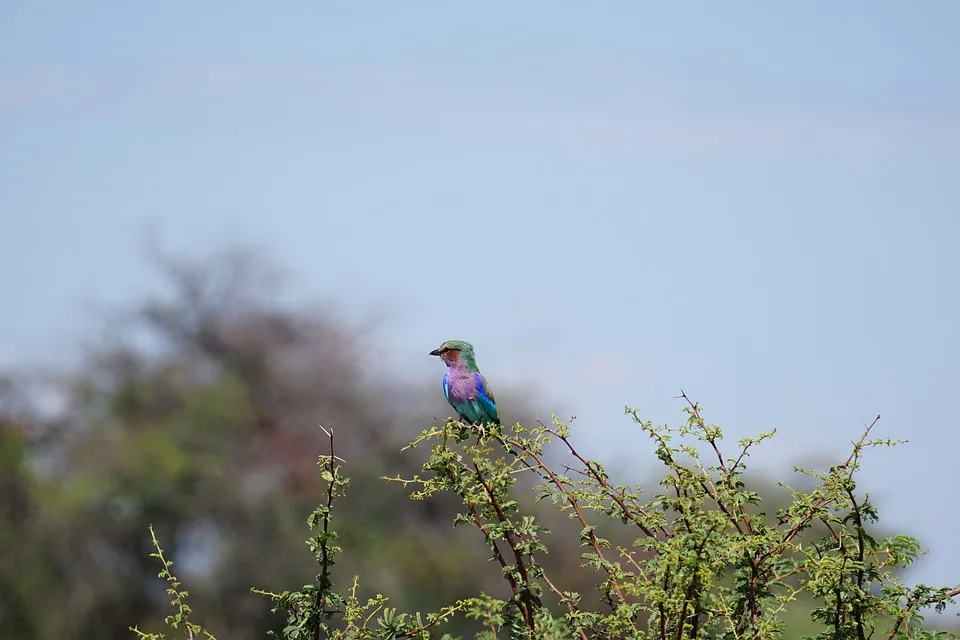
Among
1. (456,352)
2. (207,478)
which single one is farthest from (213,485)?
(456,352)

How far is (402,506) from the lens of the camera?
20422 millimetres

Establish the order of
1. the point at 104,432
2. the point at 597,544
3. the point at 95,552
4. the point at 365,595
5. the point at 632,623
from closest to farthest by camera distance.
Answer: the point at 632,623
the point at 597,544
the point at 365,595
the point at 95,552
the point at 104,432

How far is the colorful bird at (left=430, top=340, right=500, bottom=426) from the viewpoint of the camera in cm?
520

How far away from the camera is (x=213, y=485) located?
67.1 feet

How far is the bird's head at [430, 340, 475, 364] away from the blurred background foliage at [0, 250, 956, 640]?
1249 cm

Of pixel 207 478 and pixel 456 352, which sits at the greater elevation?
pixel 207 478

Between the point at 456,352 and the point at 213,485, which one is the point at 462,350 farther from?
the point at 213,485

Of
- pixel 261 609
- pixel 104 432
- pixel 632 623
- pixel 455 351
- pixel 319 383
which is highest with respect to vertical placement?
pixel 319 383

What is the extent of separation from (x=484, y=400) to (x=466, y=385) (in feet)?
0.32

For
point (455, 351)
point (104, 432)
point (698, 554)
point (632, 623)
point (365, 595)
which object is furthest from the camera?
point (104, 432)

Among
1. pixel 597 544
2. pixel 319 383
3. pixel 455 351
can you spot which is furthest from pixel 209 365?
pixel 597 544

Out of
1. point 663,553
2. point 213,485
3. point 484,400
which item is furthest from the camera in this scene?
point 213,485

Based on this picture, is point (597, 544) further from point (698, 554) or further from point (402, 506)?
point (402, 506)

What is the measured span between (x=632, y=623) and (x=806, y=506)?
52 cm
